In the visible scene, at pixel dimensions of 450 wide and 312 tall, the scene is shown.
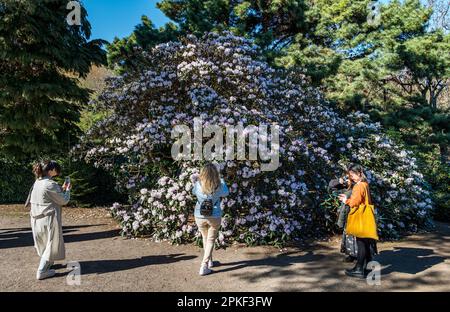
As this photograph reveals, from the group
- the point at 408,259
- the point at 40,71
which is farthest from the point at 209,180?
the point at 40,71

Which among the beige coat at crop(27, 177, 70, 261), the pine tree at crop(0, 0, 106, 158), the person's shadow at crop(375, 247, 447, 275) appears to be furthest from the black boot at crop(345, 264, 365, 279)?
the pine tree at crop(0, 0, 106, 158)

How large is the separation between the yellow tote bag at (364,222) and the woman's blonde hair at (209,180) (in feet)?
6.14

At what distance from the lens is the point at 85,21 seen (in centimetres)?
950

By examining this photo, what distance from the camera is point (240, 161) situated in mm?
6707

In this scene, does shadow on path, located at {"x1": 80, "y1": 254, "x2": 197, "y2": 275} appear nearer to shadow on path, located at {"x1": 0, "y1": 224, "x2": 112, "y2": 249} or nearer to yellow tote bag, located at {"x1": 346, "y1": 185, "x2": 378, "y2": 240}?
shadow on path, located at {"x1": 0, "y1": 224, "x2": 112, "y2": 249}

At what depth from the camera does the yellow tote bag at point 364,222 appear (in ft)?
15.5

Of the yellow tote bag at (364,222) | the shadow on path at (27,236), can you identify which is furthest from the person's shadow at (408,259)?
the shadow on path at (27,236)

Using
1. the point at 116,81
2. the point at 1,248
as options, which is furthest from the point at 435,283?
the point at 116,81

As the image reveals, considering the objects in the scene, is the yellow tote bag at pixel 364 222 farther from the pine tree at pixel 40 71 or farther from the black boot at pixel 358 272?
the pine tree at pixel 40 71

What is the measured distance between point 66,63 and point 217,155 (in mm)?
4725

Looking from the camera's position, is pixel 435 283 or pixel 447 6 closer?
pixel 435 283

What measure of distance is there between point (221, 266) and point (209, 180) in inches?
56.8

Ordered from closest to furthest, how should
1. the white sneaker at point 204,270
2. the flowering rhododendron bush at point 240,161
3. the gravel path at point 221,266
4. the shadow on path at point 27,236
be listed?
the gravel path at point 221,266 < the white sneaker at point 204,270 < the shadow on path at point 27,236 < the flowering rhododendron bush at point 240,161
